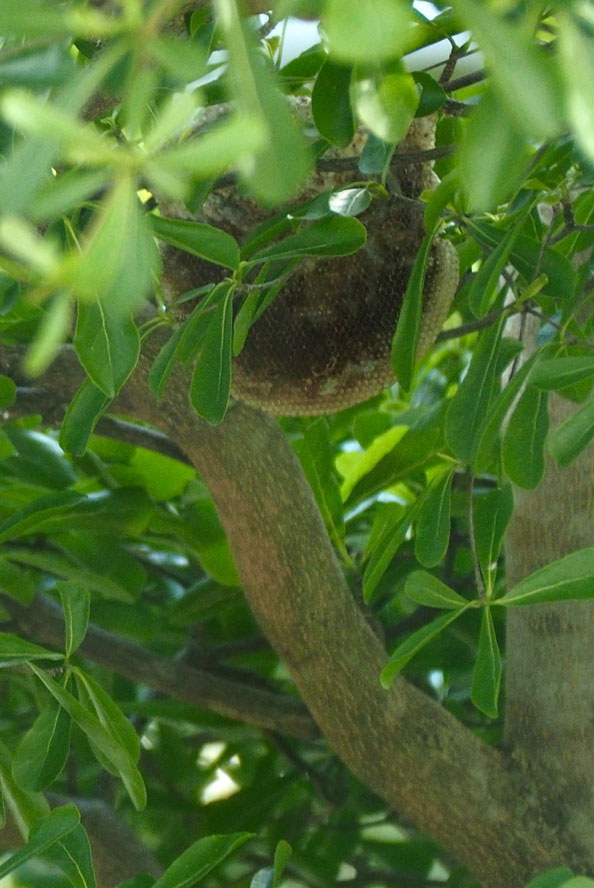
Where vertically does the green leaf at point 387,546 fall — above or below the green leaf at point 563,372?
below

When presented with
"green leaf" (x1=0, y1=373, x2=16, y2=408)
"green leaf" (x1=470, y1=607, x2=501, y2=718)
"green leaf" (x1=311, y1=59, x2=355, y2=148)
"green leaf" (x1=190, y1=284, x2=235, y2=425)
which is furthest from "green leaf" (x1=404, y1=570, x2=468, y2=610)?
"green leaf" (x1=0, y1=373, x2=16, y2=408)

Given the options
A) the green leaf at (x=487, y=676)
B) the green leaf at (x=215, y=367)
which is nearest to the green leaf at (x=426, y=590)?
the green leaf at (x=487, y=676)

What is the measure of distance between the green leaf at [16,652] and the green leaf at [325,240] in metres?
0.28

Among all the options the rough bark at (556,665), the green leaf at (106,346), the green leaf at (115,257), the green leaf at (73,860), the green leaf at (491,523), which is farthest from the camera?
the rough bark at (556,665)

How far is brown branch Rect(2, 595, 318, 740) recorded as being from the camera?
951mm

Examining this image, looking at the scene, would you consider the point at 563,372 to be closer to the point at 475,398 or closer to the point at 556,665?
the point at 475,398

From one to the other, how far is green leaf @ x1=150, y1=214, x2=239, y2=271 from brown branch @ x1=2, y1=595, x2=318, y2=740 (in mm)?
576

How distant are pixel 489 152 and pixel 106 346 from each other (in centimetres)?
27

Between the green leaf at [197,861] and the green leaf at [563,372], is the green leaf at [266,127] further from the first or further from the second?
the green leaf at [197,861]

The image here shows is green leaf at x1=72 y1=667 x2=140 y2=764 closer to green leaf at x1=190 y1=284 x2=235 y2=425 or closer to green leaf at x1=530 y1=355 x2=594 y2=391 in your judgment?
green leaf at x1=190 y1=284 x2=235 y2=425

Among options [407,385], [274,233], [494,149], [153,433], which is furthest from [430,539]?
[494,149]

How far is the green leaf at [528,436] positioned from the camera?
63 cm

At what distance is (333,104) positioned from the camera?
487mm

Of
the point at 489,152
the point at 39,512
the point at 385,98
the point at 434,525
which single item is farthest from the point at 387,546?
the point at 489,152
